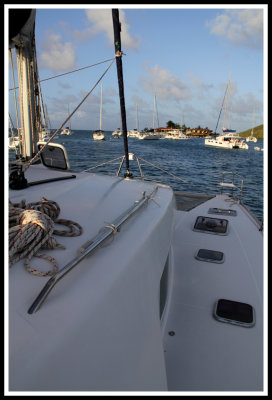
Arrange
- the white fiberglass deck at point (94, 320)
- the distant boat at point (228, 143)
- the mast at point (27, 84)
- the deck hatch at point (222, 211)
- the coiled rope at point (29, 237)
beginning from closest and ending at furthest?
the white fiberglass deck at point (94, 320) → the coiled rope at point (29, 237) → the mast at point (27, 84) → the deck hatch at point (222, 211) → the distant boat at point (228, 143)

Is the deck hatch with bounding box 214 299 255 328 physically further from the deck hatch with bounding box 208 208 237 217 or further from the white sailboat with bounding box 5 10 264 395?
the deck hatch with bounding box 208 208 237 217

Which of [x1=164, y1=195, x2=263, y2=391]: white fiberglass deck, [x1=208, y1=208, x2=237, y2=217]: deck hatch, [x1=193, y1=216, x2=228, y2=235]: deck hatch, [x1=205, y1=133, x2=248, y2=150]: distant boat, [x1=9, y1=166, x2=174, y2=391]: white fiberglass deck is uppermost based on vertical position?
[x1=205, y1=133, x2=248, y2=150]: distant boat

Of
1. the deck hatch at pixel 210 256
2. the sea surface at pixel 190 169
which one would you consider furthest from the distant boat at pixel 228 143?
the deck hatch at pixel 210 256

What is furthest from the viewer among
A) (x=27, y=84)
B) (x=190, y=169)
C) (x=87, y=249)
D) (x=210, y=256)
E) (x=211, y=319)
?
(x=190, y=169)

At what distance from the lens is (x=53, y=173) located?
3264 mm

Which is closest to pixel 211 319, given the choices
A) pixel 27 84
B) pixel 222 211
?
pixel 222 211

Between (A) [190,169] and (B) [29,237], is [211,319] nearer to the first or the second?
(B) [29,237]

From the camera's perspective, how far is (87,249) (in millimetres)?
1455

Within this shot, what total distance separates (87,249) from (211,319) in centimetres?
167

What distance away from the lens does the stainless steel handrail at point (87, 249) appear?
1.08 m

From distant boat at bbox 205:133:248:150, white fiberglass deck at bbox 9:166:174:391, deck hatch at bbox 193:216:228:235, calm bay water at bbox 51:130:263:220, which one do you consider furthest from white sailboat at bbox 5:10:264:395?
distant boat at bbox 205:133:248:150

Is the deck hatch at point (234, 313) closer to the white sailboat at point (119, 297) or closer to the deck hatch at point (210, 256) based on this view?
the white sailboat at point (119, 297)

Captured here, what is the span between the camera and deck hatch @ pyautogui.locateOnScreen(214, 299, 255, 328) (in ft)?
7.98
